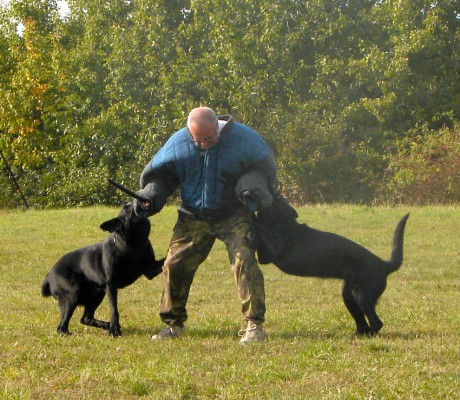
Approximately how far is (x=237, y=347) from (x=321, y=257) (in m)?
1.07

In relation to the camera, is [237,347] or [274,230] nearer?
[237,347]

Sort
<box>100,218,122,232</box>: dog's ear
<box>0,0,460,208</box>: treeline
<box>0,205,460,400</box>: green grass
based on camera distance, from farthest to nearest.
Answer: <box>0,0,460,208</box>: treeline
<box>100,218,122,232</box>: dog's ear
<box>0,205,460,400</box>: green grass

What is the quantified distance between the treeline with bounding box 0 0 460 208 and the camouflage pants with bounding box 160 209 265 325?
18314 mm

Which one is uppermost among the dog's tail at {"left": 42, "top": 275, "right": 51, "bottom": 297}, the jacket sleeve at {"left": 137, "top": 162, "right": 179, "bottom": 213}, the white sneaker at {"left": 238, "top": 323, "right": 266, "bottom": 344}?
the jacket sleeve at {"left": 137, "top": 162, "right": 179, "bottom": 213}

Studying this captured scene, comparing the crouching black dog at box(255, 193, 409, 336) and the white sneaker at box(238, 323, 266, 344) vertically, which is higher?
the crouching black dog at box(255, 193, 409, 336)

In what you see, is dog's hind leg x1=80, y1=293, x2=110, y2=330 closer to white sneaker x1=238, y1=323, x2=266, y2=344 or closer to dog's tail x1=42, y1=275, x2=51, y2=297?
dog's tail x1=42, y1=275, x2=51, y2=297

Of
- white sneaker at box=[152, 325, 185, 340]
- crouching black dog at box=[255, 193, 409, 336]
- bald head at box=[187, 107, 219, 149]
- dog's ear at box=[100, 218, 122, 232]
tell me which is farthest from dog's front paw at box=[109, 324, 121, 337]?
bald head at box=[187, 107, 219, 149]

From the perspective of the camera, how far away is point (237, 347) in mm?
6219

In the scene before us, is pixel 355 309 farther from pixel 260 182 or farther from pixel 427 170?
pixel 427 170

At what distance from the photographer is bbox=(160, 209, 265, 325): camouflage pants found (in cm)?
665

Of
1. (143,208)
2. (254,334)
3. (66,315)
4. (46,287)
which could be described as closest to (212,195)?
(143,208)

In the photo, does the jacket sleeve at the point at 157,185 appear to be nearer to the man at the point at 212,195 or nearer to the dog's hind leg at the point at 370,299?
the man at the point at 212,195

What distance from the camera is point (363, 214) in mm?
17469

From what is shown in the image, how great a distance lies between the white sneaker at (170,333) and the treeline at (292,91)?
718 inches
